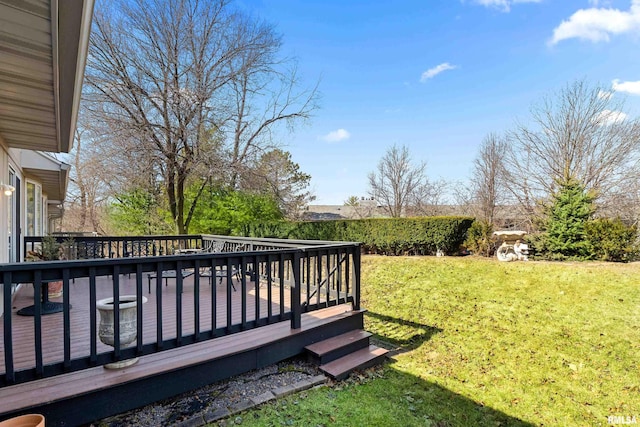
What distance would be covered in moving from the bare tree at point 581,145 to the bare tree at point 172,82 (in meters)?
12.3

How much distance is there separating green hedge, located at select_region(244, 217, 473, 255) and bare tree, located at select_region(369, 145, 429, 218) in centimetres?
853

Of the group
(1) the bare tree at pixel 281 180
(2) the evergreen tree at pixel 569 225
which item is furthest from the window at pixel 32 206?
(2) the evergreen tree at pixel 569 225

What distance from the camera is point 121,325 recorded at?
8.91 ft

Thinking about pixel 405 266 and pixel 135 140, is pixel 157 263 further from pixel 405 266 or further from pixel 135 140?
pixel 135 140

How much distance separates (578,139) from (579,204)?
658cm

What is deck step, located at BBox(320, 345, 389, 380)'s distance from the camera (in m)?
3.70

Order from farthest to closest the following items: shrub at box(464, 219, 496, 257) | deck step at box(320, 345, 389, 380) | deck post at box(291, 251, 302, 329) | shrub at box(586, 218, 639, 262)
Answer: shrub at box(464, 219, 496, 257)
shrub at box(586, 218, 639, 262)
deck post at box(291, 251, 302, 329)
deck step at box(320, 345, 389, 380)

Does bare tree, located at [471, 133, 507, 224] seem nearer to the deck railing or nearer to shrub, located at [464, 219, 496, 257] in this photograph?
shrub, located at [464, 219, 496, 257]

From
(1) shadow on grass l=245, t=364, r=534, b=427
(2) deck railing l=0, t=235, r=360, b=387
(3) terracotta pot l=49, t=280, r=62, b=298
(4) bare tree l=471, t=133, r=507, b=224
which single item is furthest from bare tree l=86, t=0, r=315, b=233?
(4) bare tree l=471, t=133, r=507, b=224

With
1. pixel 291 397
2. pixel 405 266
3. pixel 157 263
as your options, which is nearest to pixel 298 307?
pixel 291 397

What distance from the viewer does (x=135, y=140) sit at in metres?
10.9

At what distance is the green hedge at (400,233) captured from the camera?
945 cm

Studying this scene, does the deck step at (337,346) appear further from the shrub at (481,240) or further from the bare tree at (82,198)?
the bare tree at (82,198)

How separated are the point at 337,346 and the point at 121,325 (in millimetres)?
2425
